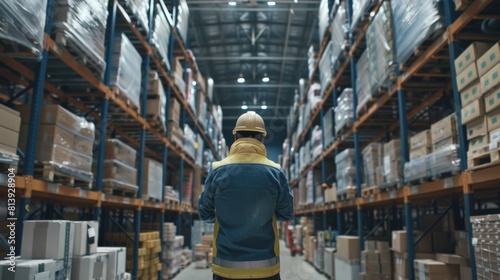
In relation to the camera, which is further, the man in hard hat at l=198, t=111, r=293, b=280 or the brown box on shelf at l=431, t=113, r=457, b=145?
the brown box on shelf at l=431, t=113, r=457, b=145

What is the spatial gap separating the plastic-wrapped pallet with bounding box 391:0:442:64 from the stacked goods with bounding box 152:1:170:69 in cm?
424

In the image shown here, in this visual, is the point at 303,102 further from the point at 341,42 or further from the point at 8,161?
the point at 8,161

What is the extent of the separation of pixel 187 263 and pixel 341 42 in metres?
7.20

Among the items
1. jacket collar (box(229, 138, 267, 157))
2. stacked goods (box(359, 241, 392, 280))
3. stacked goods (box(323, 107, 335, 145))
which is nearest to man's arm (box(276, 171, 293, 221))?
jacket collar (box(229, 138, 267, 157))

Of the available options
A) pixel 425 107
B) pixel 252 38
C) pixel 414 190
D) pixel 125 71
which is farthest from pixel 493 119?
pixel 252 38

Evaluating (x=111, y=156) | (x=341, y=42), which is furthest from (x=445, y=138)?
(x=111, y=156)

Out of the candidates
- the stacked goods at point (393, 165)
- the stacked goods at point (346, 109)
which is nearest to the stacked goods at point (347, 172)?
the stacked goods at point (346, 109)

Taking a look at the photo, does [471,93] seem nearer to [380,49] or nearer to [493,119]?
[493,119]

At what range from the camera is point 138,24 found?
6.54 m

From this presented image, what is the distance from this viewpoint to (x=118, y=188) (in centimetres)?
582

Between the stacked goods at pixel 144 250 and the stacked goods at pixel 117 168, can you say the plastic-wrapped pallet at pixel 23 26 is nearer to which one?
the stacked goods at pixel 117 168

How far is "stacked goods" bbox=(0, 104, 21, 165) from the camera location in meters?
3.16

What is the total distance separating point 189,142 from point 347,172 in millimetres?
5043

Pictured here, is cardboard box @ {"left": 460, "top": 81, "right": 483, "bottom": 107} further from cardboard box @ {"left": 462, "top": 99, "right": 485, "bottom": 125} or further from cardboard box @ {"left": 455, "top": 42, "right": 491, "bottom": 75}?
cardboard box @ {"left": 455, "top": 42, "right": 491, "bottom": 75}
